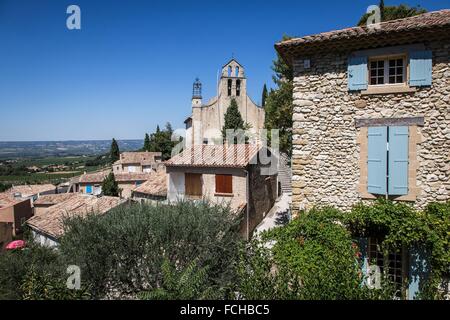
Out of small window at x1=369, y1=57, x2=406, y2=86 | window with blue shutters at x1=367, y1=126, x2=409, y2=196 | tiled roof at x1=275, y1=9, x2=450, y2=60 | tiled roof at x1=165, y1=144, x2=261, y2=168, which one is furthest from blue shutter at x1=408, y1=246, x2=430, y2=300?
tiled roof at x1=165, y1=144, x2=261, y2=168

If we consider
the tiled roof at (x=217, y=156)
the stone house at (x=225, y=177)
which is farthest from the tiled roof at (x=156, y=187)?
the tiled roof at (x=217, y=156)

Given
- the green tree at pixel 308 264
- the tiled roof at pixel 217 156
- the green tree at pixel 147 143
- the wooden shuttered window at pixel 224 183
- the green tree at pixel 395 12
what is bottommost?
the green tree at pixel 308 264

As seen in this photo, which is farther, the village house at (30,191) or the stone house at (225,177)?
the village house at (30,191)

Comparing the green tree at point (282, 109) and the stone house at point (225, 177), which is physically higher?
the green tree at point (282, 109)

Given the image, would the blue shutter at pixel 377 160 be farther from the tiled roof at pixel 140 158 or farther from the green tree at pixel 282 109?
the tiled roof at pixel 140 158

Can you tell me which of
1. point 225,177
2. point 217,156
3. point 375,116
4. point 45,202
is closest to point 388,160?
point 375,116

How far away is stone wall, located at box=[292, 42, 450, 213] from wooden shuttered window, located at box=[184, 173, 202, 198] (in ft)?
28.8

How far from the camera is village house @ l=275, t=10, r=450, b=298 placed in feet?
22.3

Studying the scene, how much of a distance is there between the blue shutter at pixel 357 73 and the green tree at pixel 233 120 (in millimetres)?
27661

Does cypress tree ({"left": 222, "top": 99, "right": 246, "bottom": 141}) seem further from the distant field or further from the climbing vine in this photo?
the distant field

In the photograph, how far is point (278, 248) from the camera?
690 cm

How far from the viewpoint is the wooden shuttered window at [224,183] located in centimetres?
1534
